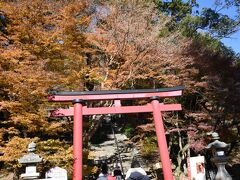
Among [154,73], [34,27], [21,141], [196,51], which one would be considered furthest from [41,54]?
[196,51]

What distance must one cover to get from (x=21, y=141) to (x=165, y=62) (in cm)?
795

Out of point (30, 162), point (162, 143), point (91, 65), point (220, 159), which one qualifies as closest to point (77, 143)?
point (30, 162)

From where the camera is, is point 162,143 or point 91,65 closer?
point 162,143

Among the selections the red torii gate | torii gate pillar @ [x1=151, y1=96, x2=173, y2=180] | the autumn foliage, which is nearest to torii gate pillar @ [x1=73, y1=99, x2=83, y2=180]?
the red torii gate

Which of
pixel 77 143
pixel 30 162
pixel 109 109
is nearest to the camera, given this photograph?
pixel 30 162

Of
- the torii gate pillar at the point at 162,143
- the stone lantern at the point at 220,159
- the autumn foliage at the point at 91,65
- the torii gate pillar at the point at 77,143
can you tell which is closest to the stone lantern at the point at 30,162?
the autumn foliage at the point at 91,65

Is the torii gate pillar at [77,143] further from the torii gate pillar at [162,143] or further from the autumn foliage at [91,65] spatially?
the torii gate pillar at [162,143]

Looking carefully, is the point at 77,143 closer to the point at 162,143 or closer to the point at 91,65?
the point at 162,143

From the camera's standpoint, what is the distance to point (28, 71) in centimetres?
922

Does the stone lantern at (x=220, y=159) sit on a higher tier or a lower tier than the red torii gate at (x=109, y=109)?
lower

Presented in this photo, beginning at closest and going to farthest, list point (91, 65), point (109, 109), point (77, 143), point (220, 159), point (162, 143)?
1. point (220, 159)
2. point (77, 143)
3. point (162, 143)
4. point (109, 109)
5. point (91, 65)

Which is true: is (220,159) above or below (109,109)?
below

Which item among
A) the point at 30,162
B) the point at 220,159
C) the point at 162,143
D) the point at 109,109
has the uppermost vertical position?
the point at 109,109

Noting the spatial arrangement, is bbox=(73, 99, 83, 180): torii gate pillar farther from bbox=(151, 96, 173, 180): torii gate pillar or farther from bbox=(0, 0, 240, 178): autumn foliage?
bbox=(151, 96, 173, 180): torii gate pillar
